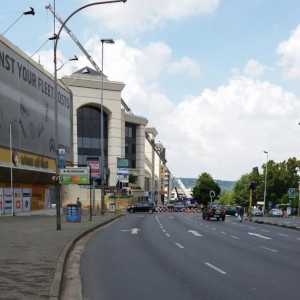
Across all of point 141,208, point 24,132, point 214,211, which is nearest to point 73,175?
point 24,132

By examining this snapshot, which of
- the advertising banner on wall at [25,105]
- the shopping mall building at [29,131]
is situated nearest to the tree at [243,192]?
the shopping mall building at [29,131]

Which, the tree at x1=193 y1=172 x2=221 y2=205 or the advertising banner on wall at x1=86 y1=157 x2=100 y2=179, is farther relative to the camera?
the tree at x1=193 y1=172 x2=221 y2=205

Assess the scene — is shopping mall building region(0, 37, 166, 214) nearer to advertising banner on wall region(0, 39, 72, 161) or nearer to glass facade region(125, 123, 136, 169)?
advertising banner on wall region(0, 39, 72, 161)

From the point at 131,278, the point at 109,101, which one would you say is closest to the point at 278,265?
the point at 131,278

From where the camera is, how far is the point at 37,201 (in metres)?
49.2

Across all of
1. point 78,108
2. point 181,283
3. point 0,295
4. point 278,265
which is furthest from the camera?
point 78,108

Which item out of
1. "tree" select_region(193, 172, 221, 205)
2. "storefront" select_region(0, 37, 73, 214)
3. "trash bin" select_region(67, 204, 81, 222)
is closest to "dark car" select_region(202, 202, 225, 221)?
"storefront" select_region(0, 37, 73, 214)

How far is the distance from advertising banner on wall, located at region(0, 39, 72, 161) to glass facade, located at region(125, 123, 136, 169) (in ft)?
160

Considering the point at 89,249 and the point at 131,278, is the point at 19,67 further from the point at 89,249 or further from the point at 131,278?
the point at 131,278

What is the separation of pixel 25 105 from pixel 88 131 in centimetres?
4507

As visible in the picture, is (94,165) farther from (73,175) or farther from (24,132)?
(73,175)

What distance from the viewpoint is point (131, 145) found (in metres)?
105

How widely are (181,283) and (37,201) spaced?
40.6 metres

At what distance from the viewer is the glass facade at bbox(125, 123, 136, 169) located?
104m
